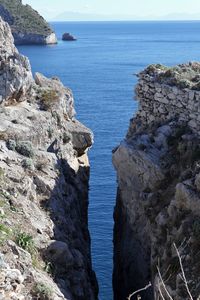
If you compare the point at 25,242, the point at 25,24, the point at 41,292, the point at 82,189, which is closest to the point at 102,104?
the point at 82,189

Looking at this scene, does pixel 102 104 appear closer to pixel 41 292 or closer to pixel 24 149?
pixel 24 149

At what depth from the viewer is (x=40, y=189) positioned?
24016 mm

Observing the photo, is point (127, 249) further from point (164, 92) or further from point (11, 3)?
point (11, 3)

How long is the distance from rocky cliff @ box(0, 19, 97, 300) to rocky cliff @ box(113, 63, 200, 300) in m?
2.49

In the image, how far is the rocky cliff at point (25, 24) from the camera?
170 meters

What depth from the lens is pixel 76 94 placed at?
2894 inches

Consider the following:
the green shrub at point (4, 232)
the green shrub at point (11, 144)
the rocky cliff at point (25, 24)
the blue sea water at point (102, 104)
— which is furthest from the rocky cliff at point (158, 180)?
the rocky cliff at point (25, 24)

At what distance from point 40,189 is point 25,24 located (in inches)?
6276

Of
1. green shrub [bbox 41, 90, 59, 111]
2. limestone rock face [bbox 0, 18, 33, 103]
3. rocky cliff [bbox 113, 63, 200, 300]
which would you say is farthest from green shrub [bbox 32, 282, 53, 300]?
green shrub [bbox 41, 90, 59, 111]

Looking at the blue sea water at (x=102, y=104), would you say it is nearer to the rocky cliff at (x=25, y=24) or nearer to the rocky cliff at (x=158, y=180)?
the rocky cliff at (x=158, y=180)

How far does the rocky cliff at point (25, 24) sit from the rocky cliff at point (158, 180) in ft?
479

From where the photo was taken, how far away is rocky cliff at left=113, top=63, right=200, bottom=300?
2111 cm

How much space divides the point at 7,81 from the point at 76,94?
44.7m

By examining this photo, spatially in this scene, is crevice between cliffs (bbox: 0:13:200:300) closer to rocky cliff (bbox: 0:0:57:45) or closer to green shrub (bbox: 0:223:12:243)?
green shrub (bbox: 0:223:12:243)
